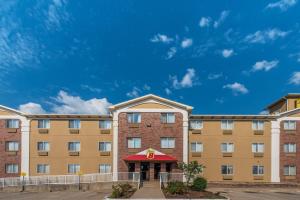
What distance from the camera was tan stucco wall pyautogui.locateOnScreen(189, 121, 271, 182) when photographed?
36656 mm

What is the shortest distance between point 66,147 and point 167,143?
11.6 metres

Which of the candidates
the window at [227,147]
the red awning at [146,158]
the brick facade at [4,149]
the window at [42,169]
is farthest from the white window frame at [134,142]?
the brick facade at [4,149]

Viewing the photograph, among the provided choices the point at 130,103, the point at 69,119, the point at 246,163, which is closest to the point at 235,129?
the point at 246,163

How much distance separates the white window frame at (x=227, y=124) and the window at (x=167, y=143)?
614 cm

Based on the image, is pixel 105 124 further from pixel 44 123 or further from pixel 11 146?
pixel 11 146

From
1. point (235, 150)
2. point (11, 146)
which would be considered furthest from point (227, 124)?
point (11, 146)

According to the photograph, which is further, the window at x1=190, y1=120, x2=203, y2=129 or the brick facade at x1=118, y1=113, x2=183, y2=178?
the window at x1=190, y1=120, x2=203, y2=129

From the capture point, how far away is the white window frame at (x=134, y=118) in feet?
119

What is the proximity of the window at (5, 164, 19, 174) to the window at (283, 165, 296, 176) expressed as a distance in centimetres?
3036

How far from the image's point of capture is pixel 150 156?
3528cm

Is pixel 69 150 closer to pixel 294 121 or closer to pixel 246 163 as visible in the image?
pixel 246 163

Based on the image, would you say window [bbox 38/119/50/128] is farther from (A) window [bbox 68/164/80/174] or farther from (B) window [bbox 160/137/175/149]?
(B) window [bbox 160/137/175/149]

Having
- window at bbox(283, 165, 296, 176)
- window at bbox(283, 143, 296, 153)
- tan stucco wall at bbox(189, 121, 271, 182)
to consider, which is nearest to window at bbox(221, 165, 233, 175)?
tan stucco wall at bbox(189, 121, 271, 182)

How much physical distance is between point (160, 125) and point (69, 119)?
10596mm
